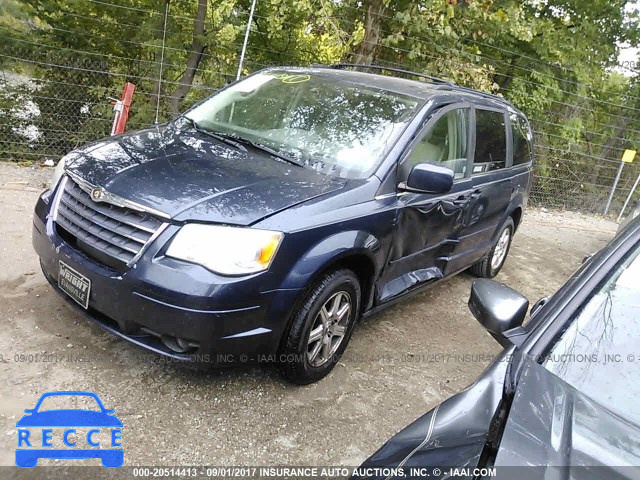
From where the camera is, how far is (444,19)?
7055 mm

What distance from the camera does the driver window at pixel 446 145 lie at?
3416 mm

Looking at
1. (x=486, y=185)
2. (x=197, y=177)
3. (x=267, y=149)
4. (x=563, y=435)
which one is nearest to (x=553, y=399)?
(x=563, y=435)

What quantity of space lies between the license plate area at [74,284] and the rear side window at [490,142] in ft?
9.92

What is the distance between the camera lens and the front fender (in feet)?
8.66

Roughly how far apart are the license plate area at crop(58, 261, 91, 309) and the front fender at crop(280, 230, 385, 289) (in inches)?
40.1

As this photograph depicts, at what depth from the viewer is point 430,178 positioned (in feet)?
10.1

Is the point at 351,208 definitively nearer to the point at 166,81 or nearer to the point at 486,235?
the point at 486,235

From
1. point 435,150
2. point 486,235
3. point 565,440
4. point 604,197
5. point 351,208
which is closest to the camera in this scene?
point 565,440

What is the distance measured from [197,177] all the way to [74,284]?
2.81 ft

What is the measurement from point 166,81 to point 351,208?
5444 mm

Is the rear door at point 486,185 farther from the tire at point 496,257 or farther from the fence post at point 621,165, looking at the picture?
the fence post at point 621,165

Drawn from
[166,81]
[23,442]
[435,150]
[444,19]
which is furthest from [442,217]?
[166,81]

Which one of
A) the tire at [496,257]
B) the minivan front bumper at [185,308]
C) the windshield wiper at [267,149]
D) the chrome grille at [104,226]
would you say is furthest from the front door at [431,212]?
the chrome grille at [104,226]

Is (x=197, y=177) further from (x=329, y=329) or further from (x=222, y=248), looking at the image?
(x=329, y=329)
